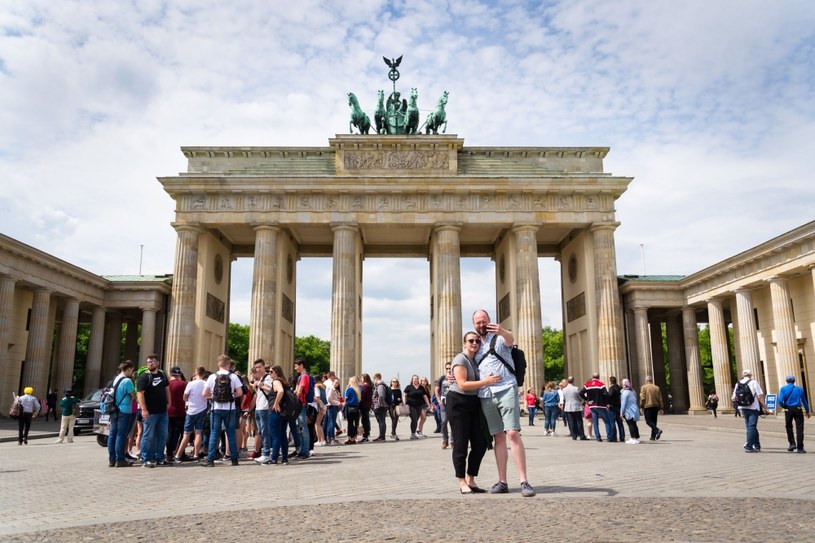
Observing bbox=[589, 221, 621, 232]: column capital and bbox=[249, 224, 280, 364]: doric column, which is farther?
bbox=[589, 221, 621, 232]: column capital

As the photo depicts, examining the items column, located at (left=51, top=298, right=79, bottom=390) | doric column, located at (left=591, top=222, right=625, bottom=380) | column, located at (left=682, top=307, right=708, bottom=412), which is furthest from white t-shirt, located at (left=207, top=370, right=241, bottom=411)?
column, located at (left=682, top=307, right=708, bottom=412)

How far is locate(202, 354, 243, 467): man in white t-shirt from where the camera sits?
38.4 ft

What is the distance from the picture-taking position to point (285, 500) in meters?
7.28

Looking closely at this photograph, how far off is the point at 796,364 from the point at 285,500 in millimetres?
30862

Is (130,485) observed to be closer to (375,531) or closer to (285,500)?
(285,500)

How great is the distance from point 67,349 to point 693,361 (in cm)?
Answer: 3941

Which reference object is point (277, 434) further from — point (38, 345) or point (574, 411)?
point (38, 345)

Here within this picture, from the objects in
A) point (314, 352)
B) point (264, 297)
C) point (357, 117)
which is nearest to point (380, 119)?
point (357, 117)

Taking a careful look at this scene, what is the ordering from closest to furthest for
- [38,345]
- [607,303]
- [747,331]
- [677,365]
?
1. [38,345]
2. [747,331]
3. [607,303]
4. [677,365]

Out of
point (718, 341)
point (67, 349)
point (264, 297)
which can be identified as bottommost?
point (67, 349)

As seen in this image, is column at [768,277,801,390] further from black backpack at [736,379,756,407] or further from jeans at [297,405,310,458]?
jeans at [297,405,310,458]

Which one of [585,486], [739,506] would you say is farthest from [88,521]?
[739,506]

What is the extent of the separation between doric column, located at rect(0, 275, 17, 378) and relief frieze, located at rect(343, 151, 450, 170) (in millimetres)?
19448

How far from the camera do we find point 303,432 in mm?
13250
